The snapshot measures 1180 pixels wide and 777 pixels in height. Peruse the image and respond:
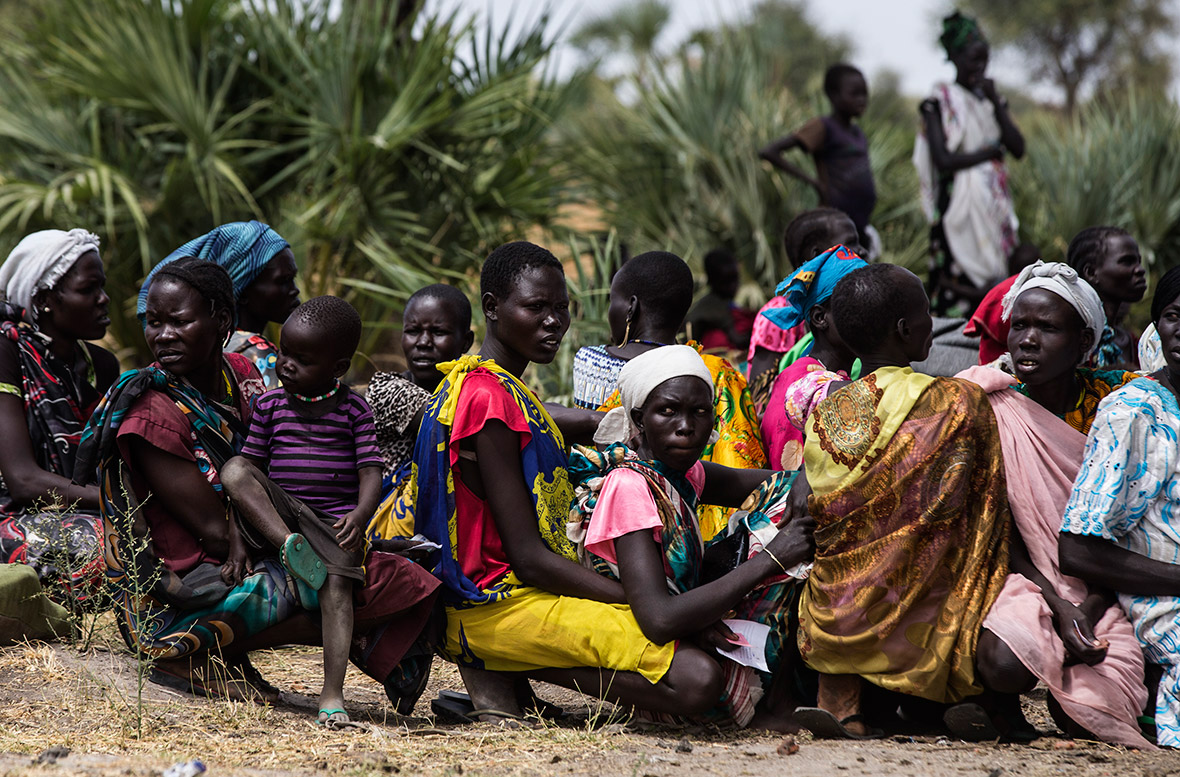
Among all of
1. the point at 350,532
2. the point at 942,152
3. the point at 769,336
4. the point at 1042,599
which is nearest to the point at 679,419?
the point at 350,532

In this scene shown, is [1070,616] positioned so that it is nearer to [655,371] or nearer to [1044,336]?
[1044,336]

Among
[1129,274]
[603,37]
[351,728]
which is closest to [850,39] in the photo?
[603,37]

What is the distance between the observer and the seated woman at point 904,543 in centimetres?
341

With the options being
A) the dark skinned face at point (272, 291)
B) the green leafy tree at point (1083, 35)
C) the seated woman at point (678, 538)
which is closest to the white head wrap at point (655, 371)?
the seated woman at point (678, 538)

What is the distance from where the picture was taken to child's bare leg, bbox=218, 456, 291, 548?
11.8ft

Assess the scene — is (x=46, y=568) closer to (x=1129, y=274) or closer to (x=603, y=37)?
(x=1129, y=274)

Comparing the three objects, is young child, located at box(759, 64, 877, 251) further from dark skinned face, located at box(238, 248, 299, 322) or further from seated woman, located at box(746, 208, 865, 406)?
dark skinned face, located at box(238, 248, 299, 322)

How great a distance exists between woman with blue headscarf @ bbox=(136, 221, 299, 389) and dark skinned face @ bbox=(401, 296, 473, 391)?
21.6 inches

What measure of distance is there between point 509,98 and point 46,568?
5.35 m

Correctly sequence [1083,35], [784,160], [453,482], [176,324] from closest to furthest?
[453,482] → [176,324] → [784,160] → [1083,35]

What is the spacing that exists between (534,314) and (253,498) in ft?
3.38

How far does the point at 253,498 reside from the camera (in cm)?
359

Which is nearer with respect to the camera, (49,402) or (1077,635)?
(1077,635)

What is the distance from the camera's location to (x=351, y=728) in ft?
11.5
